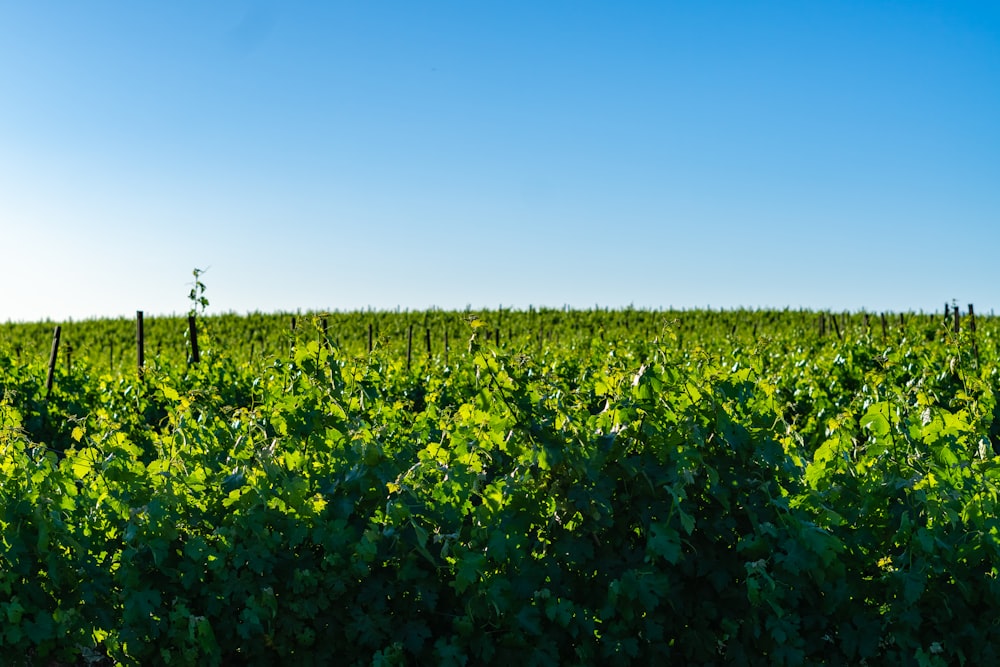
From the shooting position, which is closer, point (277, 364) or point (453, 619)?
point (453, 619)

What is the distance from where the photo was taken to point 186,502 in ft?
15.0

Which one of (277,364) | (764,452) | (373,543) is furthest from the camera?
(277,364)

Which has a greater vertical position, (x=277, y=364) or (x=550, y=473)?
(x=277, y=364)

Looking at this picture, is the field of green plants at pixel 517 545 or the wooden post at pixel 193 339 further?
the wooden post at pixel 193 339

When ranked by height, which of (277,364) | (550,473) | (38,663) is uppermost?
(277,364)

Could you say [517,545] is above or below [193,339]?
below

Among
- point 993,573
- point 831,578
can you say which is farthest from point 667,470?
point 993,573

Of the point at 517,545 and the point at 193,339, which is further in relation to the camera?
the point at 193,339

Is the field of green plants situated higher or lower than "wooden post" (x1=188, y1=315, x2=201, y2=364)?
lower

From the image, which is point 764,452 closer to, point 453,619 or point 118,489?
point 453,619

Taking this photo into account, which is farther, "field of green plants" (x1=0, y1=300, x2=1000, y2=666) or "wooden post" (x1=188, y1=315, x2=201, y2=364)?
"wooden post" (x1=188, y1=315, x2=201, y2=364)

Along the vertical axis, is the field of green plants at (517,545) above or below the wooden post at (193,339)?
below

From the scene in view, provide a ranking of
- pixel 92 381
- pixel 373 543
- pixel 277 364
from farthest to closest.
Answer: pixel 92 381, pixel 277 364, pixel 373 543

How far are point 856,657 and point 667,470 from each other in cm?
154
